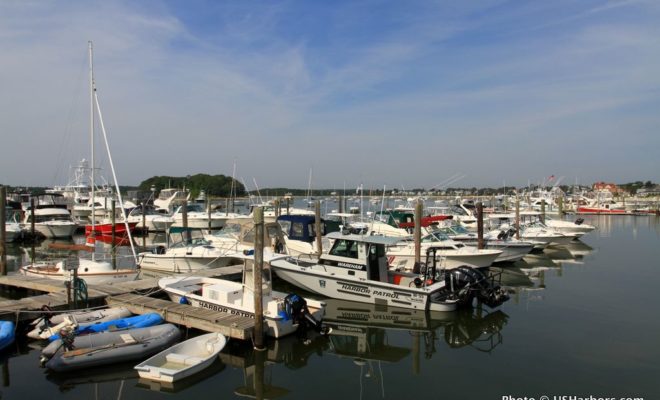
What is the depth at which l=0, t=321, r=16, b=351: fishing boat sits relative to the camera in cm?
1038

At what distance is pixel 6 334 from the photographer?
1049 centimetres

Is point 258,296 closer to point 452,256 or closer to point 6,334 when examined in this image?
point 6,334

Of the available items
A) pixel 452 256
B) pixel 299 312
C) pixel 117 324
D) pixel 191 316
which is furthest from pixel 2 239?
pixel 452 256

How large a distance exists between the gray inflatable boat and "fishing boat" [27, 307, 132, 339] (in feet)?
4.87

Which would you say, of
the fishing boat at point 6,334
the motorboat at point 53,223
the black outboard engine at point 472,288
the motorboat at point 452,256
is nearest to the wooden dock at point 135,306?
the fishing boat at point 6,334

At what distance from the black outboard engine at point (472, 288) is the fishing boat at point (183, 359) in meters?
7.34

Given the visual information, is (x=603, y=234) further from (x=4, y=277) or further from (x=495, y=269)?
(x=4, y=277)

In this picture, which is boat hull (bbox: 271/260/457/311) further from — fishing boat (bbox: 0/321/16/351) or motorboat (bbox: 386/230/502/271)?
fishing boat (bbox: 0/321/16/351)

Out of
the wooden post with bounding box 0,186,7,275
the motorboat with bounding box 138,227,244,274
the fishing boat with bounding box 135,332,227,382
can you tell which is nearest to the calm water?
the fishing boat with bounding box 135,332,227,382

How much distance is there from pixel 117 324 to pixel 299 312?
4.40 m

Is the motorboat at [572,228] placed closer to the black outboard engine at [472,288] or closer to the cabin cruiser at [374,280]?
the black outboard engine at [472,288]

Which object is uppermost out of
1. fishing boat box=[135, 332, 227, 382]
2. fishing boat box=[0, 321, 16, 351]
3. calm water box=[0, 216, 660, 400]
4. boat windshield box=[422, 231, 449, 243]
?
boat windshield box=[422, 231, 449, 243]

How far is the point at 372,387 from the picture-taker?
30.8 ft

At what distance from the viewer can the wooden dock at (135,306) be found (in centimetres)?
1105
